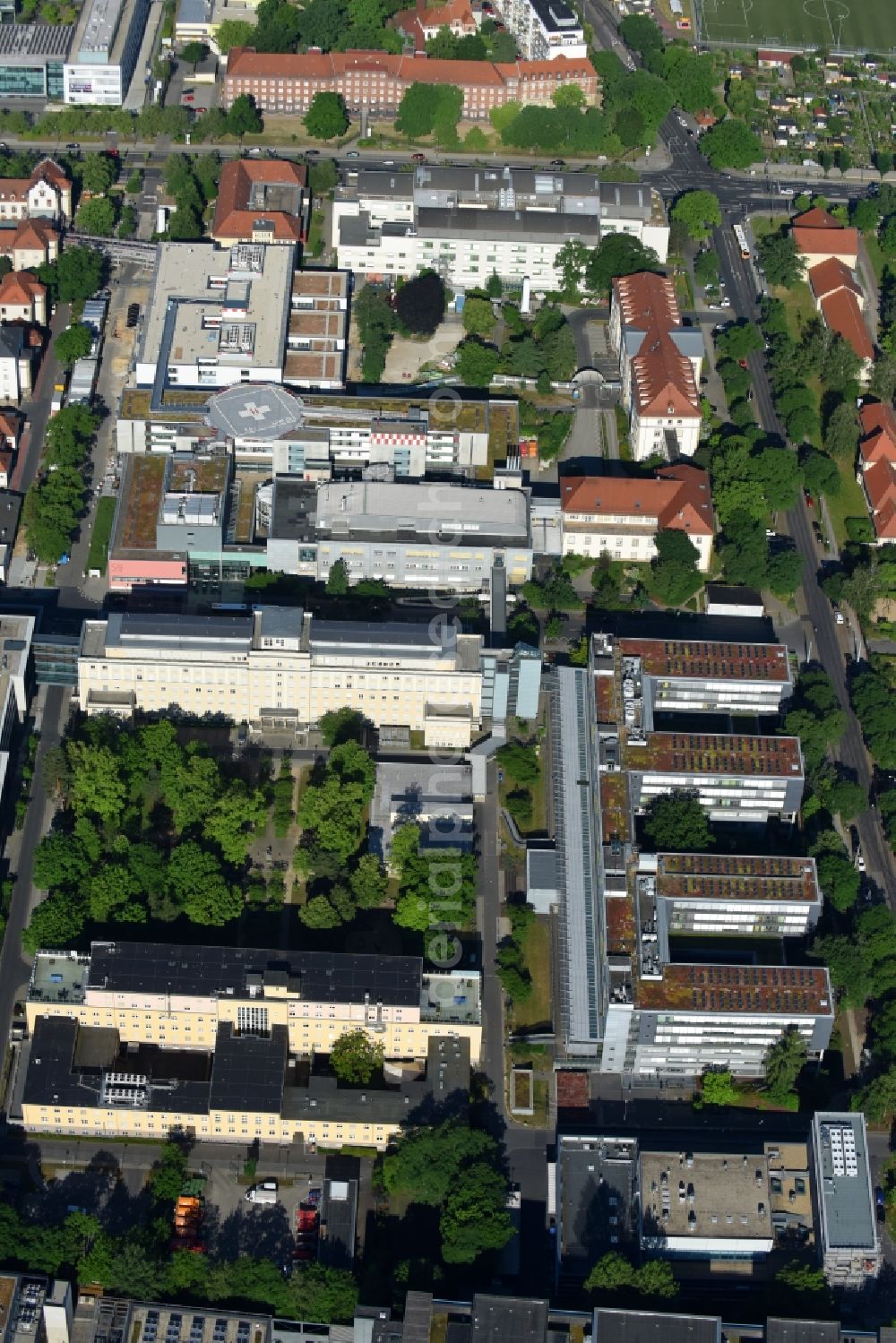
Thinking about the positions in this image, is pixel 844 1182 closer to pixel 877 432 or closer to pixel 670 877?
pixel 670 877

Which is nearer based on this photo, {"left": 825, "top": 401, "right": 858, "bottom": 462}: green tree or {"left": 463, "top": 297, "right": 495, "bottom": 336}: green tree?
{"left": 825, "top": 401, "right": 858, "bottom": 462}: green tree

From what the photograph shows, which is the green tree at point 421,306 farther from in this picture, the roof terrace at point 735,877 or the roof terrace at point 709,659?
the roof terrace at point 735,877

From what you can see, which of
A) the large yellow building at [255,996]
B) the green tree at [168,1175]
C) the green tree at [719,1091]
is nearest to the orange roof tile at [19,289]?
the large yellow building at [255,996]

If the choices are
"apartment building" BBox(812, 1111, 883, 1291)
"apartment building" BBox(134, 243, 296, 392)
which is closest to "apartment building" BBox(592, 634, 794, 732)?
Result: "apartment building" BBox(812, 1111, 883, 1291)

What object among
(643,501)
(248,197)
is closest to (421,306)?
(248,197)

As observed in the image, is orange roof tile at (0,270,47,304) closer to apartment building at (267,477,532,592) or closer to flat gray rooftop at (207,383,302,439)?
flat gray rooftop at (207,383,302,439)

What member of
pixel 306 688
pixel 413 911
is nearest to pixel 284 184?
pixel 306 688
